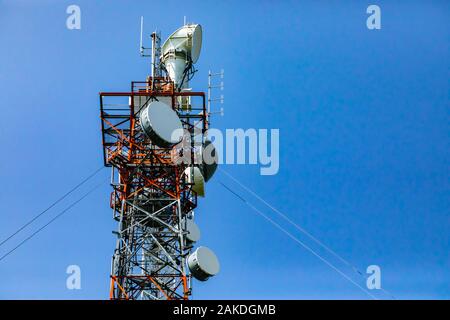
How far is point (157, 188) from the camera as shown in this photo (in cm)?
3362

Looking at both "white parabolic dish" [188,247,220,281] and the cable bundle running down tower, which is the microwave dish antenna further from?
"white parabolic dish" [188,247,220,281]

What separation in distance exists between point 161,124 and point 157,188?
4473 millimetres

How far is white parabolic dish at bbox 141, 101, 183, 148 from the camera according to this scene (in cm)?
3003

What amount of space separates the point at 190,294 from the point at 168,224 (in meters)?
3.83

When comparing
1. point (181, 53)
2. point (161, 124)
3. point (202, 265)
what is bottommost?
point (202, 265)

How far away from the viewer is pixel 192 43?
119ft

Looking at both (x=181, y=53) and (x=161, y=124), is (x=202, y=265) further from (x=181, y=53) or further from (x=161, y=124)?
(x=181, y=53)

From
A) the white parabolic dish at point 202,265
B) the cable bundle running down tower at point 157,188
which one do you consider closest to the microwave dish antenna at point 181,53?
the cable bundle running down tower at point 157,188

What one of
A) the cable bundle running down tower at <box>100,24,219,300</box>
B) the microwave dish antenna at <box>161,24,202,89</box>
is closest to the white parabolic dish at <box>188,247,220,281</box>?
the cable bundle running down tower at <box>100,24,219,300</box>

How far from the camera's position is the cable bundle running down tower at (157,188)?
31.6 m

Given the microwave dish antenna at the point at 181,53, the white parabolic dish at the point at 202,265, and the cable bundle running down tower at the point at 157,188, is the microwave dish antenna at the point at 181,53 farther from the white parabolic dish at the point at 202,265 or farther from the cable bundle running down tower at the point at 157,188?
the white parabolic dish at the point at 202,265

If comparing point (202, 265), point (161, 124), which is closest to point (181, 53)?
point (161, 124)
